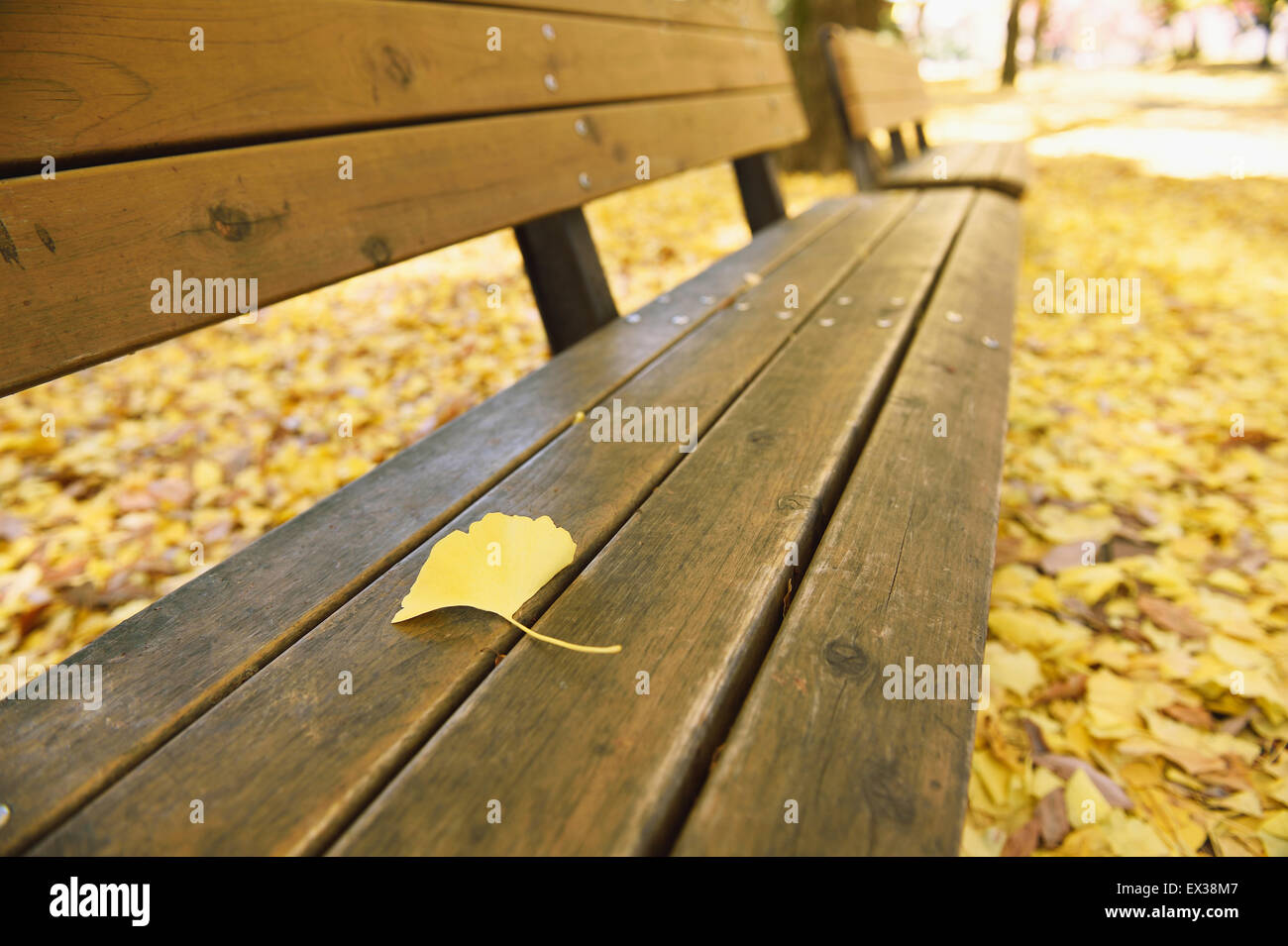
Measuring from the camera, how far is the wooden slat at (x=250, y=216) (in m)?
0.73

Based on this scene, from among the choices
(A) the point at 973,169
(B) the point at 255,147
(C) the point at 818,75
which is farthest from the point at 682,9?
(C) the point at 818,75

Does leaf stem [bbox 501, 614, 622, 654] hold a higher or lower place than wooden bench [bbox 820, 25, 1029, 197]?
lower

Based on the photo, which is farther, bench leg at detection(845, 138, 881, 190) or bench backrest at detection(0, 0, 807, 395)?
bench leg at detection(845, 138, 881, 190)

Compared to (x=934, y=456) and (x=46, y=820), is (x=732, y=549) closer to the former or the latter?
(x=934, y=456)

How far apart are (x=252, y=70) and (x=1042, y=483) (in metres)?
1.87

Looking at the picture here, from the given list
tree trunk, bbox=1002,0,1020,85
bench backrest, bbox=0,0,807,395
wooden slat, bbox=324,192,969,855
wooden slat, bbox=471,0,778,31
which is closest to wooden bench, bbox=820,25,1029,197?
wooden slat, bbox=471,0,778,31

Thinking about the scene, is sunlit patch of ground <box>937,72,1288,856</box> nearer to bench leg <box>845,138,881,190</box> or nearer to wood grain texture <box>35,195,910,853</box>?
wood grain texture <box>35,195,910,853</box>

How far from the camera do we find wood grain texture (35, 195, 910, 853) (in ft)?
1.63

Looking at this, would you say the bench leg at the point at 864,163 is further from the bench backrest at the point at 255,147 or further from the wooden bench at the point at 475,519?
the wooden bench at the point at 475,519

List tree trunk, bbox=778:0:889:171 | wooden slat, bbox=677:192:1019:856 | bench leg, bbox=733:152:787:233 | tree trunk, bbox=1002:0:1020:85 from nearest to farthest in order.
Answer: wooden slat, bbox=677:192:1019:856 → bench leg, bbox=733:152:787:233 → tree trunk, bbox=778:0:889:171 → tree trunk, bbox=1002:0:1020:85

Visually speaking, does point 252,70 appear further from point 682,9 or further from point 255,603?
point 682,9

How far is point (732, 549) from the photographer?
0.73m

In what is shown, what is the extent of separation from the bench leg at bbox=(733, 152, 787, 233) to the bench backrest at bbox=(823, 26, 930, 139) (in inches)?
28.9

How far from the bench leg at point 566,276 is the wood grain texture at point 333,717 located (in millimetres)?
679
